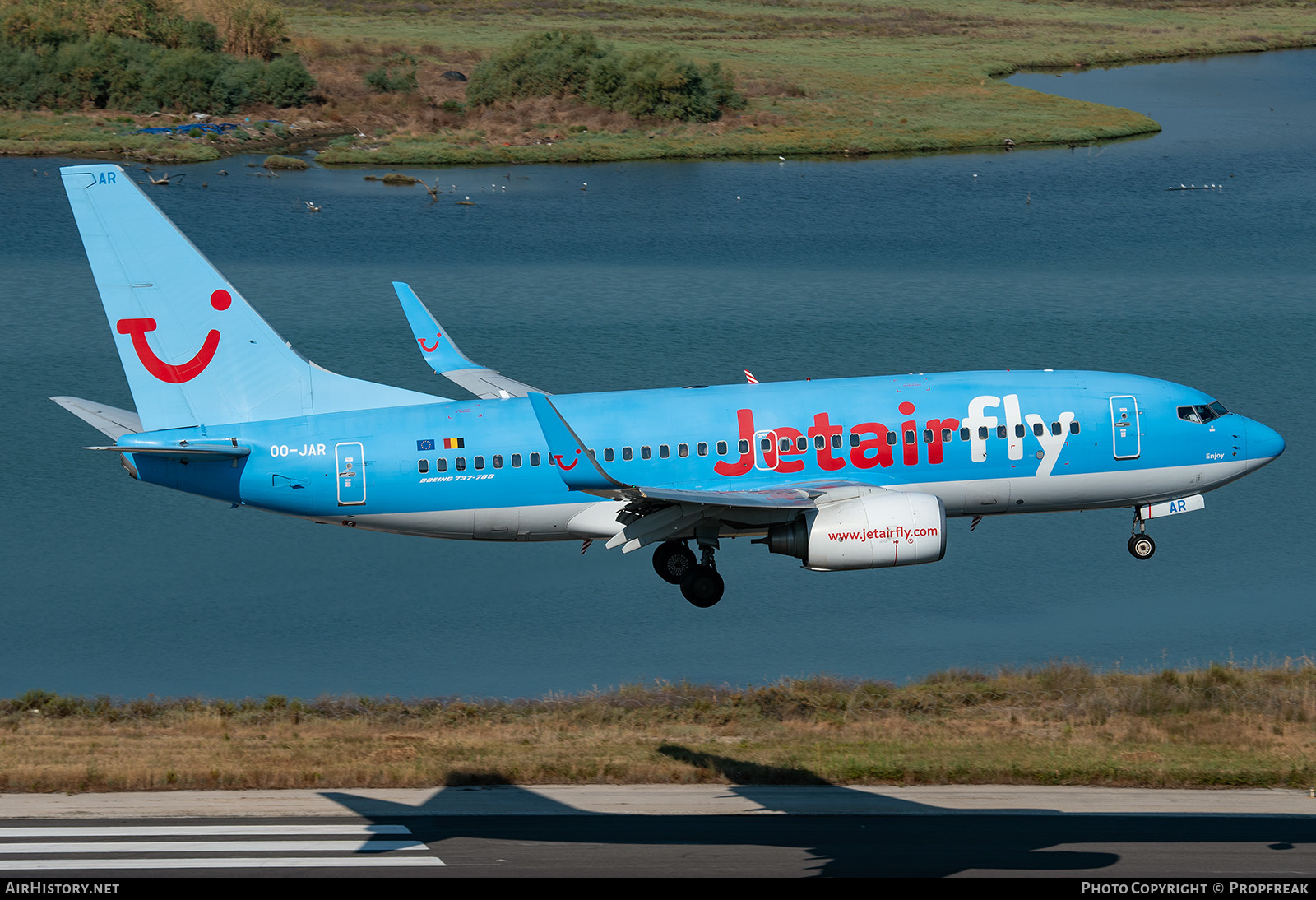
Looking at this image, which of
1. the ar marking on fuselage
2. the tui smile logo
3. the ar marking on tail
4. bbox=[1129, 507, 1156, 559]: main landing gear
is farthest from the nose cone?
the ar marking on tail

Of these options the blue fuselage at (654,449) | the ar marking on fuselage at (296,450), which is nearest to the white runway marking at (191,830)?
the blue fuselage at (654,449)

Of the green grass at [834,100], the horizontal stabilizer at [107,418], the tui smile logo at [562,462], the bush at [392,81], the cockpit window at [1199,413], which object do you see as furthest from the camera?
the bush at [392,81]

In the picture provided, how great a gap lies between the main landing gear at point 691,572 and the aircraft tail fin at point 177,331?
9.50m

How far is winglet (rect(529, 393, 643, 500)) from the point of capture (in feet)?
123

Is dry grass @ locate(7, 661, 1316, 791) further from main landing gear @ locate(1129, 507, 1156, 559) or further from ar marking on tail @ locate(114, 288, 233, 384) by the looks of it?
ar marking on tail @ locate(114, 288, 233, 384)

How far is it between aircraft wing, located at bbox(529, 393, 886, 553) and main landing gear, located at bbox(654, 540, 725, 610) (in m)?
1.63

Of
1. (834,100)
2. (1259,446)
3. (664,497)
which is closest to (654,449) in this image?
(664,497)

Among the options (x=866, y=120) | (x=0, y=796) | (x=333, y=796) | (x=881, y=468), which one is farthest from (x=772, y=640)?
(x=866, y=120)

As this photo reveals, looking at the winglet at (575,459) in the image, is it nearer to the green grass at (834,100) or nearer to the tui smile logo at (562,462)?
the tui smile logo at (562,462)

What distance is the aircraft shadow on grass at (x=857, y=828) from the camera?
97.5ft

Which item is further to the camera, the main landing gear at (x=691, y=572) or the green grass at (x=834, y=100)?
the green grass at (x=834, y=100)

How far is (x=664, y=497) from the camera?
3900cm

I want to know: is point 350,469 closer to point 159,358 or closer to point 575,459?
point 159,358

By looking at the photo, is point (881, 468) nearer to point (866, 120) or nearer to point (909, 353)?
point (909, 353)
